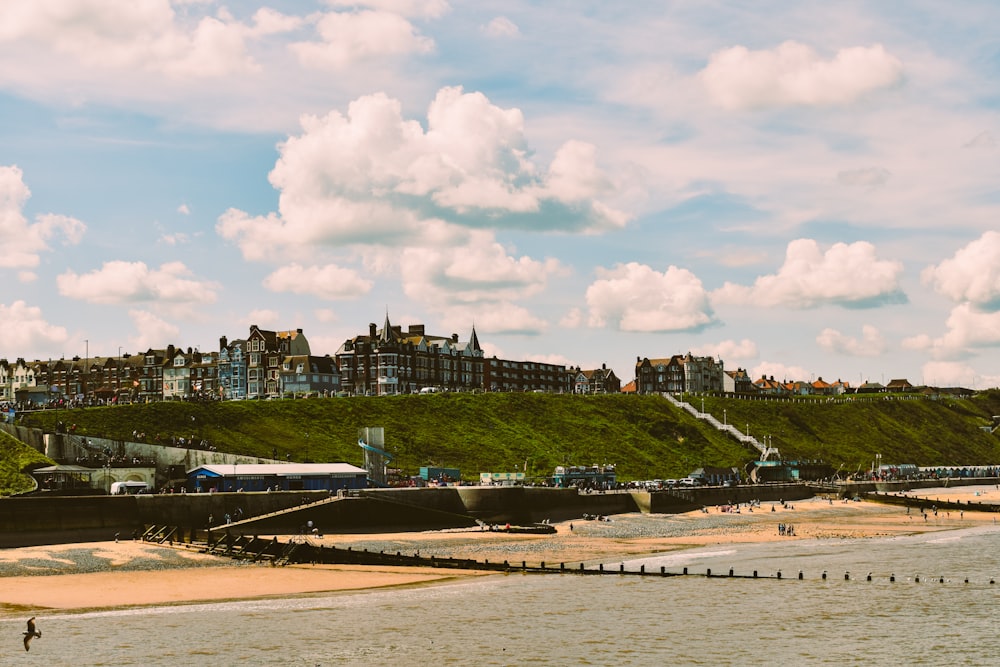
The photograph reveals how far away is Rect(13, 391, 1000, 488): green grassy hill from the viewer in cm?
12812

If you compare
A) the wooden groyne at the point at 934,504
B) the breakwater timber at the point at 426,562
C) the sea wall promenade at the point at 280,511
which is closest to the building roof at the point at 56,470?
the sea wall promenade at the point at 280,511

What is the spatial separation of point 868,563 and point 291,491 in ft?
145

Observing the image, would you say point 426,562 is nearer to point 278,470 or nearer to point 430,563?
point 430,563

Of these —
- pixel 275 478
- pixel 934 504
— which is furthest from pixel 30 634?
pixel 934 504

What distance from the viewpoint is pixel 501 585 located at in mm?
59375

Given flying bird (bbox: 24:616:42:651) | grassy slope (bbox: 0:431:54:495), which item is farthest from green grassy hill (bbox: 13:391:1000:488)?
flying bird (bbox: 24:616:42:651)

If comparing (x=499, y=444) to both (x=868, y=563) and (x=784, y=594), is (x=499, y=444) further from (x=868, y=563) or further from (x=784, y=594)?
(x=784, y=594)

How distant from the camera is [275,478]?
88.5m

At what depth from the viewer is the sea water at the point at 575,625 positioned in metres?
42.0

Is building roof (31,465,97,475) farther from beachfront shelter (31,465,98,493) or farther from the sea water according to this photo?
the sea water

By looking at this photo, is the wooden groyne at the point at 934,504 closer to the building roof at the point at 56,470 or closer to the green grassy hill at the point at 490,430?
the green grassy hill at the point at 490,430

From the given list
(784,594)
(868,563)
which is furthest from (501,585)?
(868,563)

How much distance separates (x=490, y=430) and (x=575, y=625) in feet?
347

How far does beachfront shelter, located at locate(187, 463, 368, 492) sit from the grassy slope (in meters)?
12.5
